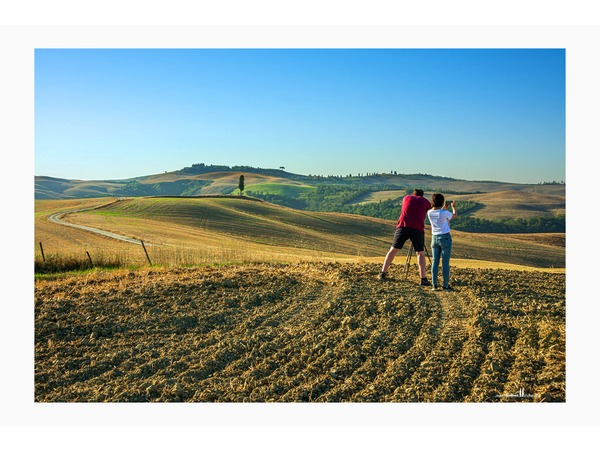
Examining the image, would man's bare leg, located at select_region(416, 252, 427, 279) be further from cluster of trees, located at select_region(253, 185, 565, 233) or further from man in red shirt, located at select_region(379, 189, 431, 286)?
cluster of trees, located at select_region(253, 185, 565, 233)

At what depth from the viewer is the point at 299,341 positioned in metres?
7.03

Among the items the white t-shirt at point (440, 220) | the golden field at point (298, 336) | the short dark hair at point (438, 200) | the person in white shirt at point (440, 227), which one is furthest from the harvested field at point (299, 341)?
the short dark hair at point (438, 200)

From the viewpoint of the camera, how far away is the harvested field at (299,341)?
18.1 ft

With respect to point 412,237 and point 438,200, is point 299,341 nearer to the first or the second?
point 412,237

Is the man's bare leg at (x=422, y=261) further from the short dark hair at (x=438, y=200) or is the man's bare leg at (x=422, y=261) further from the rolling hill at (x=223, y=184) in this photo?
the rolling hill at (x=223, y=184)

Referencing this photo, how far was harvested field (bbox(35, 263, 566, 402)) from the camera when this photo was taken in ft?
18.1

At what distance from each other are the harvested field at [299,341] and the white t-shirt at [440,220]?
1.27 metres

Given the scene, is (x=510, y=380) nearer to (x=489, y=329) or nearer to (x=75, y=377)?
(x=489, y=329)

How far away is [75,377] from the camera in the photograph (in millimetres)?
6004

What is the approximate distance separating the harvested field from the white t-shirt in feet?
4.17

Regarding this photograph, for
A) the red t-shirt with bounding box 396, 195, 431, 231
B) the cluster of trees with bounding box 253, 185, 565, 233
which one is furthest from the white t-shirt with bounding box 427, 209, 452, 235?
the cluster of trees with bounding box 253, 185, 565, 233
